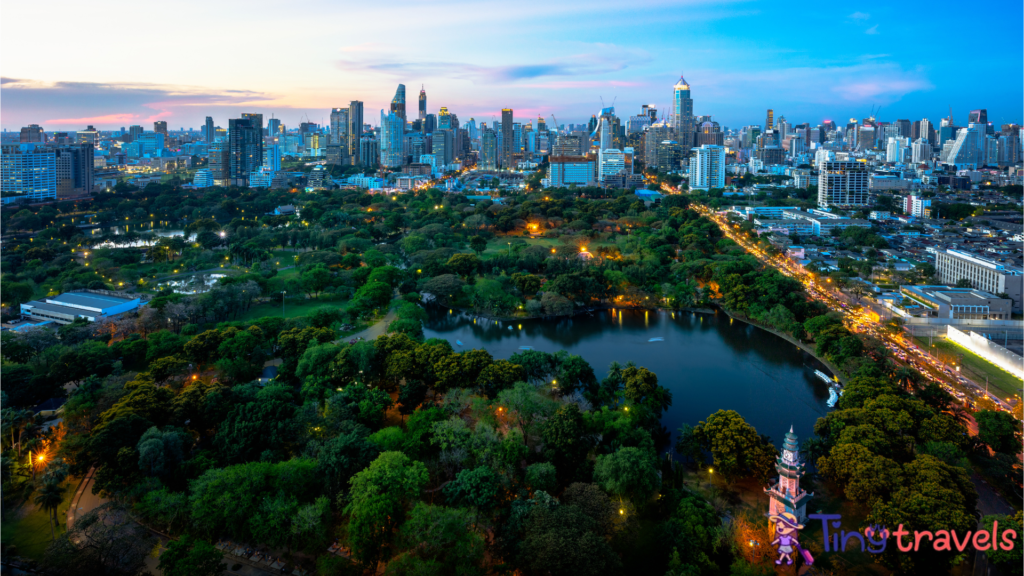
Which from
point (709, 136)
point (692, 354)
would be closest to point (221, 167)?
point (692, 354)

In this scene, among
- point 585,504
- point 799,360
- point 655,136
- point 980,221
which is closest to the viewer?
point 585,504

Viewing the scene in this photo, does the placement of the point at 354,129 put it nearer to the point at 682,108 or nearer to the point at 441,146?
the point at 441,146

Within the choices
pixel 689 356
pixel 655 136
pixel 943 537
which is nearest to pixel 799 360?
pixel 689 356

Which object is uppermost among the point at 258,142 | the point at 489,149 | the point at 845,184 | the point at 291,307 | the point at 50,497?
the point at 489,149

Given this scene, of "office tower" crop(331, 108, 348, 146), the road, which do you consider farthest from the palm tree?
"office tower" crop(331, 108, 348, 146)

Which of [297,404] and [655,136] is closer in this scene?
[297,404]

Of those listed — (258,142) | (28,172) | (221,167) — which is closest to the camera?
(28,172)

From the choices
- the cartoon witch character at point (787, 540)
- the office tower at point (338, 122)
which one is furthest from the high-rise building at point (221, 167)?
the cartoon witch character at point (787, 540)

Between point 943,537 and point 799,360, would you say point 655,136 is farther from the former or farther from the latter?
point 943,537
